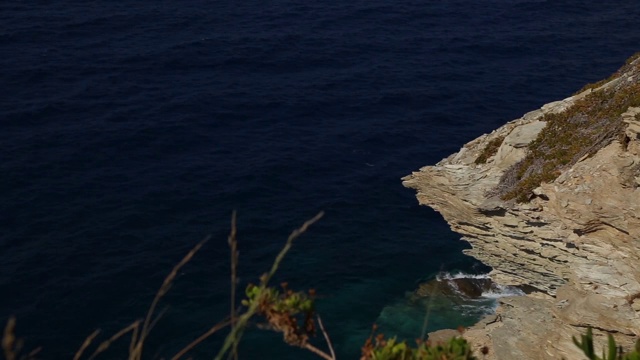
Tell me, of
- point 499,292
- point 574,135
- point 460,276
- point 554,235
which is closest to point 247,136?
point 460,276

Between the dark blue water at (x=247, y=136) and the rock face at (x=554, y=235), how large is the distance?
46.1 ft

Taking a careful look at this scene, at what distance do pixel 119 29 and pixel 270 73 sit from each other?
19.0 meters

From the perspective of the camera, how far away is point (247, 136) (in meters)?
67.3

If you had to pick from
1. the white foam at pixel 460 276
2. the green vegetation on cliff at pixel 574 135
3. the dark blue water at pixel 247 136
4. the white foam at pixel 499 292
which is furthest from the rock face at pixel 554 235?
the dark blue water at pixel 247 136

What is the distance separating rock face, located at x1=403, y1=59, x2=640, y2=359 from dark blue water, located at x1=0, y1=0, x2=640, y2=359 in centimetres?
1406

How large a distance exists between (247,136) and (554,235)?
40440mm

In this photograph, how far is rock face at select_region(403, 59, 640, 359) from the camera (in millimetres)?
26844

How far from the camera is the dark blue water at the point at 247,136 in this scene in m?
50.6

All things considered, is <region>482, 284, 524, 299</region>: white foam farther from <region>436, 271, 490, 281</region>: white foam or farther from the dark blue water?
the dark blue water

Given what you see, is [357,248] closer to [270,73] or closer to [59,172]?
[59,172]

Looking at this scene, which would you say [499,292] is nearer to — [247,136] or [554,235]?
[554,235]

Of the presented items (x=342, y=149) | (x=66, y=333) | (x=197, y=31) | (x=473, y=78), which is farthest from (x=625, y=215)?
(x=197, y=31)

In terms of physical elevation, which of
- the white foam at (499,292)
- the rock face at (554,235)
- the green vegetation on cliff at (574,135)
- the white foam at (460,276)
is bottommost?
the white foam at (499,292)

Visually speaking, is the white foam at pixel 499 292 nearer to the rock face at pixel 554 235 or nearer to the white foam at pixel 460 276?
the white foam at pixel 460 276
